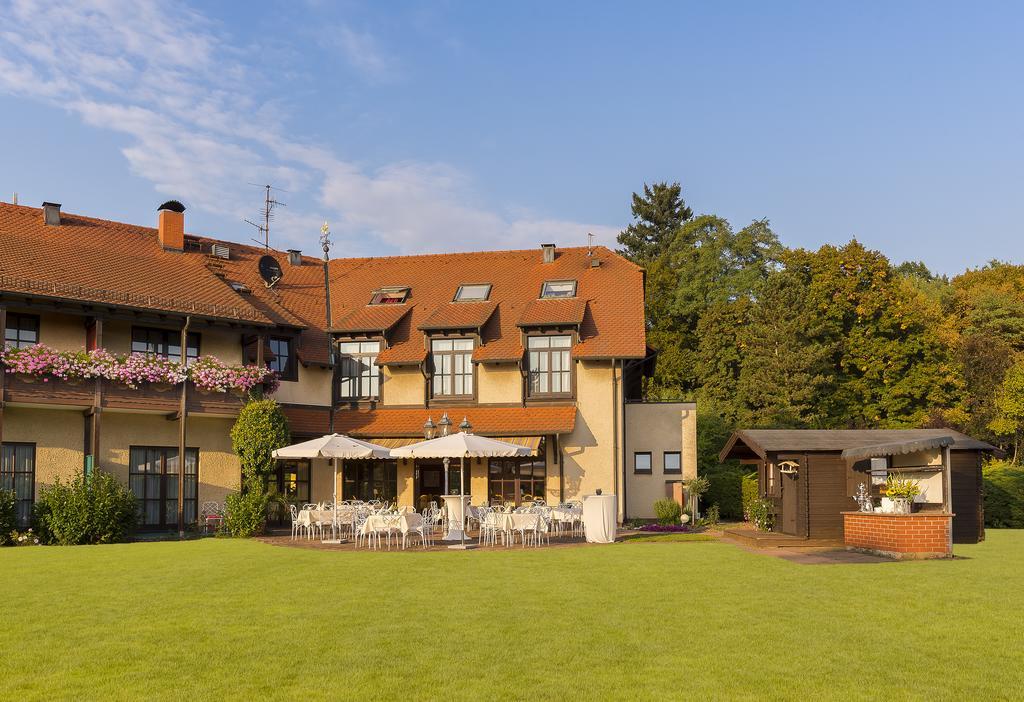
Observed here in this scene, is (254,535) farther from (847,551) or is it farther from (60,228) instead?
(847,551)

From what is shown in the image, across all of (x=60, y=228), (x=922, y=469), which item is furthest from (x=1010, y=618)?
Answer: (x=60, y=228)

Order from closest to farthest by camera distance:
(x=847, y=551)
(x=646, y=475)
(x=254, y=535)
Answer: (x=847, y=551) → (x=254, y=535) → (x=646, y=475)

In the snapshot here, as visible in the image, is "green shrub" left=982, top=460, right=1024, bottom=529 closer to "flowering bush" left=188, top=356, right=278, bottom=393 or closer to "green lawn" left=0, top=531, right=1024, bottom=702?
"green lawn" left=0, top=531, right=1024, bottom=702

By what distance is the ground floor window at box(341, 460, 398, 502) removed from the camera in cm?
2975

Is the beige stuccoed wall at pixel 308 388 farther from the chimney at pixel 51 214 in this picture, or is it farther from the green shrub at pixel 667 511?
the green shrub at pixel 667 511

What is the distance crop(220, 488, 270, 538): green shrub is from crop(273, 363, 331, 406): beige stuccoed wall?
5191 millimetres

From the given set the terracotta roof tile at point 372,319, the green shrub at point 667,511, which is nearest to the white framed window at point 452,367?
the terracotta roof tile at point 372,319

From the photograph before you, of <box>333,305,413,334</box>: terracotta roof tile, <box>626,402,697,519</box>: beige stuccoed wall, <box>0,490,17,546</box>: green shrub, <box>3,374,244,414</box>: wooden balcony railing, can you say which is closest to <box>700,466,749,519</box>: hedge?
Result: <box>626,402,697,519</box>: beige stuccoed wall

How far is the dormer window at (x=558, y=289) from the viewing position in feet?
101

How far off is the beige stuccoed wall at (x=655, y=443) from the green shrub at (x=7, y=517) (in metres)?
17.1

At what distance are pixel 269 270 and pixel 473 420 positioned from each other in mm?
9068

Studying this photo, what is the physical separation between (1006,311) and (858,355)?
10439 mm

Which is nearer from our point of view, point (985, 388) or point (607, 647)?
point (607, 647)

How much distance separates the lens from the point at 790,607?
37.3ft
